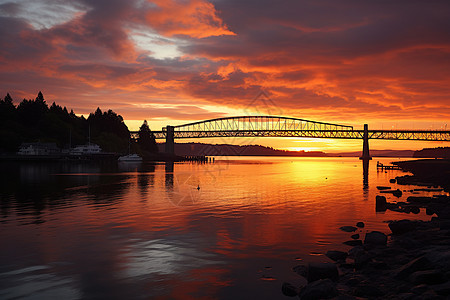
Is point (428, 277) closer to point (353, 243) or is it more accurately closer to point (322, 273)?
point (322, 273)

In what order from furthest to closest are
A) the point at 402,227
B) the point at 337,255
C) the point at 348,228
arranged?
the point at 348,228 < the point at 402,227 < the point at 337,255

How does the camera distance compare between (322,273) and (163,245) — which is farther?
(163,245)

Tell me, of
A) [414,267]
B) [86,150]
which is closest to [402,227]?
[414,267]

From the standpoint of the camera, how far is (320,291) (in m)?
11.8

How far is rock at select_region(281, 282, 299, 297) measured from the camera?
12.5m

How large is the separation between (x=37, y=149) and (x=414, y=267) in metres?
151

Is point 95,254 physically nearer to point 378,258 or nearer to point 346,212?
point 378,258

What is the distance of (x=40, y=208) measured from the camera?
103 ft

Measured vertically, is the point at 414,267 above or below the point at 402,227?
above

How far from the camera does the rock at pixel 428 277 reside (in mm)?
11922

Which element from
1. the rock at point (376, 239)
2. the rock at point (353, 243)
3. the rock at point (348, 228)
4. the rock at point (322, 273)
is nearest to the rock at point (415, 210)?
the rock at point (348, 228)

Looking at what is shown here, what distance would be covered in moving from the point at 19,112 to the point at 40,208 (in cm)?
15374

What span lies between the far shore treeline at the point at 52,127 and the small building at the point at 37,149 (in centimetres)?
683

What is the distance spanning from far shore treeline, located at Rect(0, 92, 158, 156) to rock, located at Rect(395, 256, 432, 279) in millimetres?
157823
